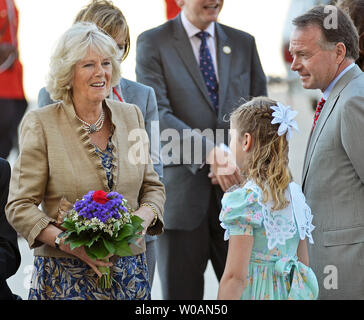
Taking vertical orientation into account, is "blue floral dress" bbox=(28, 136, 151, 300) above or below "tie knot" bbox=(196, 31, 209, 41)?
below

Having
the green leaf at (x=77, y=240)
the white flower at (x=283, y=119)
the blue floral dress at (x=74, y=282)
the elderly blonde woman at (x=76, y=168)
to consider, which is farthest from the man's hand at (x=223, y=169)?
the green leaf at (x=77, y=240)

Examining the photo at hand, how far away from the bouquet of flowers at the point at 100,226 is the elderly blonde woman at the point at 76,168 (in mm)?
106

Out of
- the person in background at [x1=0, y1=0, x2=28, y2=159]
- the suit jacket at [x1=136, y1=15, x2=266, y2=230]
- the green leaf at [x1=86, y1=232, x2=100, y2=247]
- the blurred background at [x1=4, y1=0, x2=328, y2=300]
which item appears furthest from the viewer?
the blurred background at [x1=4, y1=0, x2=328, y2=300]

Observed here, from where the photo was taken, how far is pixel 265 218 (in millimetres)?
3018

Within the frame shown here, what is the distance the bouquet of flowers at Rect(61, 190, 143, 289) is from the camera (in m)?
2.85

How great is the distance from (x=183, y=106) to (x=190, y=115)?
65mm

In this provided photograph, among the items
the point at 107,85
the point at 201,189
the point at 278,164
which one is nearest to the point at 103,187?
the point at 107,85

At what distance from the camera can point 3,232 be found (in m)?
3.29

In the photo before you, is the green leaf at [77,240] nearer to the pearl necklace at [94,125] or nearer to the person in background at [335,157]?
the pearl necklace at [94,125]

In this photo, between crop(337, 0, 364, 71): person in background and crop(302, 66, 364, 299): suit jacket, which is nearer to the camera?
crop(302, 66, 364, 299): suit jacket

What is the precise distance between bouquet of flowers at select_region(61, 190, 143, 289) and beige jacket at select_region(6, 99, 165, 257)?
177 mm

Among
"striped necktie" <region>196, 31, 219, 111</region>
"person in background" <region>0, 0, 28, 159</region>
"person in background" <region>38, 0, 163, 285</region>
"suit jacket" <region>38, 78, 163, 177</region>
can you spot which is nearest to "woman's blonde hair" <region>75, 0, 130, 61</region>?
"person in background" <region>38, 0, 163, 285</region>

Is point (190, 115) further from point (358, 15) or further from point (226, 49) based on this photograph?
point (358, 15)

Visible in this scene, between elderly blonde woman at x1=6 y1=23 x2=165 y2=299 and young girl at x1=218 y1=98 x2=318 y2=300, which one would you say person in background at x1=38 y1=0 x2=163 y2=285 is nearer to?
elderly blonde woman at x1=6 y1=23 x2=165 y2=299
